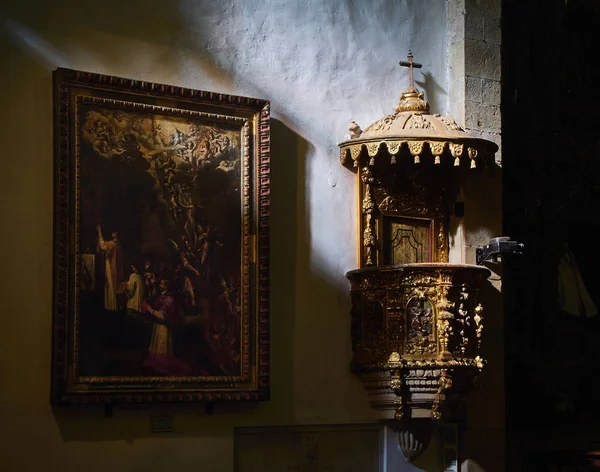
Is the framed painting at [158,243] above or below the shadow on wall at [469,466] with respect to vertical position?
above

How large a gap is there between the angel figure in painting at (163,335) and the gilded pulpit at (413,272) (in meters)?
1.46

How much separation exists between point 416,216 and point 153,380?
2.53 meters

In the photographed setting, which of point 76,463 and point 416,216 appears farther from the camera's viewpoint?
point 416,216

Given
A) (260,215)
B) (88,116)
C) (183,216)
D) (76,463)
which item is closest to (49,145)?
(88,116)

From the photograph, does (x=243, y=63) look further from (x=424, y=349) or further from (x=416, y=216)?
(x=424, y=349)

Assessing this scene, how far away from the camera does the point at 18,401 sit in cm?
682

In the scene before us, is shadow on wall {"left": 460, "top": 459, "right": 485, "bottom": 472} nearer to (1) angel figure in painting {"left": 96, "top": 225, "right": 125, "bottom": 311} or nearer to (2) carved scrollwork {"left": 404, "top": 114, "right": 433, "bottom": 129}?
(2) carved scrollwork {"left": 404, "top": 114, "right": 433, "bottom": 129}

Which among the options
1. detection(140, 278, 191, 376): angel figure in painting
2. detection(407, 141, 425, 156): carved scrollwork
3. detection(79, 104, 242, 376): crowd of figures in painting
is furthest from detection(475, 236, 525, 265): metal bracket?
detection(140, 278, 191, 376): angel figure in painting

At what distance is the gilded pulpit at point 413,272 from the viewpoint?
7.76m

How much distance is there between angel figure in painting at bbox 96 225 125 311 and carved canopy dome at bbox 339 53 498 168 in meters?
1.98

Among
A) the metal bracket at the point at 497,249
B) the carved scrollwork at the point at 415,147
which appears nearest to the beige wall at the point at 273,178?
the metal bracket at the point at 497,249

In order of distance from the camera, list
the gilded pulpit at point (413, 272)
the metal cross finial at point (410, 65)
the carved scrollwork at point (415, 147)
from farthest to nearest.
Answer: the metal cross finial at point (410, 65) < the carved scrollwork at point (415, 147) < the gilded pulpit at point (413, 272)

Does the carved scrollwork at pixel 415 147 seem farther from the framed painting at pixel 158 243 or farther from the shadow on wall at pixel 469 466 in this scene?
the shadow on wall at pixel 469 466

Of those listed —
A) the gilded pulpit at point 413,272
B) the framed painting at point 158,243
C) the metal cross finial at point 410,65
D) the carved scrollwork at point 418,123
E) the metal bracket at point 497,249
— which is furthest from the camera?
the metal cross finial at point 410,65
